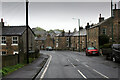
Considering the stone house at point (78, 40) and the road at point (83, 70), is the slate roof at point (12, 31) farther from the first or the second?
the stone house at point (78, 40)

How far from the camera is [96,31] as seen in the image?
42.7m

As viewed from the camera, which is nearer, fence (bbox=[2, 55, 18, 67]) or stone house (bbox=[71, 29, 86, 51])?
fence (bbox=[2, 55, 18, 67])

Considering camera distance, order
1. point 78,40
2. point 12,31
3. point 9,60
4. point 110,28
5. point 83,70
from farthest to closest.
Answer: point 78,40 → point 110,28 → point 12,31 → point 9,60 → point 83,70

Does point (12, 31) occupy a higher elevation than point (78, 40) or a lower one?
higher

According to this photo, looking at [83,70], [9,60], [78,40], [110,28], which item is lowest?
[83,70]

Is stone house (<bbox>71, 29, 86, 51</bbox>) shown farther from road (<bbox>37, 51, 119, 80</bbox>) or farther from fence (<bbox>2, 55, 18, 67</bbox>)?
fence (<bbox>2, 55, 18, 67</bbox>)

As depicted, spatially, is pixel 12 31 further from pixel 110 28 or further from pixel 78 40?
pixel 78 40

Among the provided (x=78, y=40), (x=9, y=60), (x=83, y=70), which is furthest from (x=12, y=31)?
(x=78, y=40)

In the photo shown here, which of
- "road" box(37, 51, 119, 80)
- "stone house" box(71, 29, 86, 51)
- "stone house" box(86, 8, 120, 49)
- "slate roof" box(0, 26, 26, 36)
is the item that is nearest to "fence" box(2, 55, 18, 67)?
"road" box(37, 51, 119, 80)

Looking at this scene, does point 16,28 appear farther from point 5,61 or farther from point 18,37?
point 5,61

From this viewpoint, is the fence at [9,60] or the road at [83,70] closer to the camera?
the road at [83,70]

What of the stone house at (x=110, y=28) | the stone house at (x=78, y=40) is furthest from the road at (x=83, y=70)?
the stone house at (x=78, y=40)

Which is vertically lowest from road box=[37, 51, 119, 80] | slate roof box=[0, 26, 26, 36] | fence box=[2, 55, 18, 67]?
road box=[37, 51, 119, 80]

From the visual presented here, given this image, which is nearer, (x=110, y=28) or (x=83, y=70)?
(x=83, y=70)
